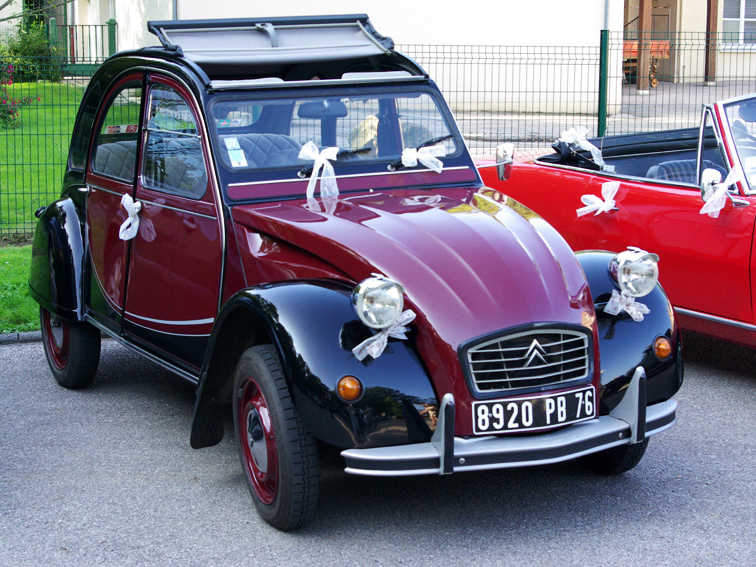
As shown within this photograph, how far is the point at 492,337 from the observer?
163 inches

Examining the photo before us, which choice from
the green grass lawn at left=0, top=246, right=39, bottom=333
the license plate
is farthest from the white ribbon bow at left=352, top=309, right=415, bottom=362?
the green grass lawn at left=0, top=246, right=39, bottom=333

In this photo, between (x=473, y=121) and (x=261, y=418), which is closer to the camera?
(x=261, y=418)

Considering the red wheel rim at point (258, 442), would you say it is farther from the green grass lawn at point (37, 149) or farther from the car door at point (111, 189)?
the green grass lawn at point (37, 149)

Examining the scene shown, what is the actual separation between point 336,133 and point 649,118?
37.8 feet

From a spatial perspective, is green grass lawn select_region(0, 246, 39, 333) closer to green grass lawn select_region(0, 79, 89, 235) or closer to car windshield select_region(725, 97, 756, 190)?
green grass lawn select_region(0, 79, 89, 235)

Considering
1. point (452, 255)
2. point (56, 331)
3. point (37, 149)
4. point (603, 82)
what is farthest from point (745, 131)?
point (603, 82)

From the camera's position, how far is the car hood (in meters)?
4.21

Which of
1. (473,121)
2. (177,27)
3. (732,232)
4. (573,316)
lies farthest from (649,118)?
(573,316)

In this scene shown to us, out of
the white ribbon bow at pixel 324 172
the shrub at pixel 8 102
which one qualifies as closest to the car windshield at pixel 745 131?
the white ribbon bow at pixel 324 172

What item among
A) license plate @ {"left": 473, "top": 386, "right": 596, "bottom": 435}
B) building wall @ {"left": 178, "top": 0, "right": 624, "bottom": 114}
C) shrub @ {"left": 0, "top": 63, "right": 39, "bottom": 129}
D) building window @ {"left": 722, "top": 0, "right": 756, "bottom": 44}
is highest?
building window @ {"left": 722, "top": 0, "right": 756, "bottom": 44}

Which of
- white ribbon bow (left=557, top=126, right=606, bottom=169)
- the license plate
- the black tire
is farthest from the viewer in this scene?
white ribbon bow (left=557, top=126, right=606, bottom=169)

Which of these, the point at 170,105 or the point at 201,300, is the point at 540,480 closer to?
the point at 201,300

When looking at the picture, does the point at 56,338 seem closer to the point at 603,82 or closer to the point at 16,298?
the point at 16,298

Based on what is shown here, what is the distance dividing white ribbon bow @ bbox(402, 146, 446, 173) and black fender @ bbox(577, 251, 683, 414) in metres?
1.10
